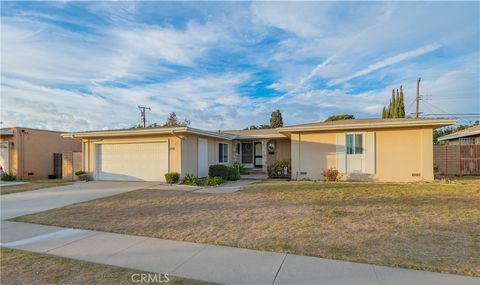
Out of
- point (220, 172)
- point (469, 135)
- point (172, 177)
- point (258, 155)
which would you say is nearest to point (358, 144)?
point (220, 172)

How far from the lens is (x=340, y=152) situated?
1401 cm

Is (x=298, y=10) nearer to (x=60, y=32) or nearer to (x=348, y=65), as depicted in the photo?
(x=348, y=65)

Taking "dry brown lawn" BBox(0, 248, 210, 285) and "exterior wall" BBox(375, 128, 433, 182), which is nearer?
"dry brown lawn" BBox(0, 248, 210, 285)

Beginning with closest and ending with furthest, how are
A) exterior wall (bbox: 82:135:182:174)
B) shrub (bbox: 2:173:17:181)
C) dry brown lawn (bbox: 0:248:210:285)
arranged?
1. dry brown lawn (bbox: 0:248:210:285)
2. exterior wall (bbox: 82:135:182:174)
3. shrub (bbox: 2:173:17:181)

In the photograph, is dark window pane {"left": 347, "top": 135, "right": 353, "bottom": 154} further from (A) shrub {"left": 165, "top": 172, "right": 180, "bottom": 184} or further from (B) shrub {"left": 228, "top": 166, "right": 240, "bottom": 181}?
(A) shrub {"left": 165, "top": 172, "right": 180, "bottom": 184}

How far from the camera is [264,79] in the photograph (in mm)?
20594

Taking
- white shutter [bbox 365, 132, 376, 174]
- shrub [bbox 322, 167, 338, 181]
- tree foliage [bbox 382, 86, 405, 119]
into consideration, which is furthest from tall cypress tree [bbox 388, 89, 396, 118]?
shrub [bbox 322, 167, 338, 181]

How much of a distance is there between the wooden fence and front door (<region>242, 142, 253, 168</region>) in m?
11.9

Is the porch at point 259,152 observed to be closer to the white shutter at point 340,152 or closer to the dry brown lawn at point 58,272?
the white shutter at point 340,152

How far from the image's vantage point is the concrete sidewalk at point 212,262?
3443mm

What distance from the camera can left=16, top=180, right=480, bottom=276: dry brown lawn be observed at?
4.29 meters

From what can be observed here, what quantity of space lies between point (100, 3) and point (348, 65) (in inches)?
513

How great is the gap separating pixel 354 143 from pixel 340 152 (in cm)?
81


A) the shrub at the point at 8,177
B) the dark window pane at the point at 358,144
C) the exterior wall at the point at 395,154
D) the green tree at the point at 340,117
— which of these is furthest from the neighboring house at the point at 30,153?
the green tree at the point at 340,117
